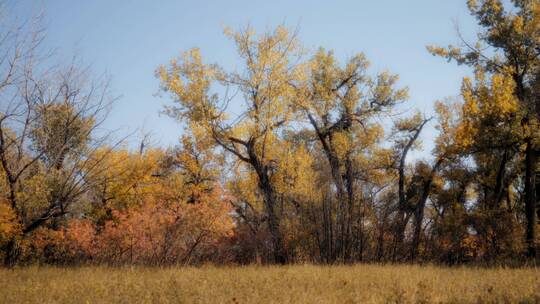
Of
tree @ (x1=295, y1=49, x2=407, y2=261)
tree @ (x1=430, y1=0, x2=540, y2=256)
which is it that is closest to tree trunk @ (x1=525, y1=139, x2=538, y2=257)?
tree @ (x1=430, y1=0, x2=540, y2=256)

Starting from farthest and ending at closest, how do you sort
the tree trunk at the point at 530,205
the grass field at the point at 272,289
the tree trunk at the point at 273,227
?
the tree trunk at the point at 273,227
the tree trunk at the point at 530,205
the grass field at the point at 272,289

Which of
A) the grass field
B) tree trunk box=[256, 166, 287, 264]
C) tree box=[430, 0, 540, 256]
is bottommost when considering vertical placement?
the grass field

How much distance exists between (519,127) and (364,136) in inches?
414

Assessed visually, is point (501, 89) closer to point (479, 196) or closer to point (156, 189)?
point (479, 196)

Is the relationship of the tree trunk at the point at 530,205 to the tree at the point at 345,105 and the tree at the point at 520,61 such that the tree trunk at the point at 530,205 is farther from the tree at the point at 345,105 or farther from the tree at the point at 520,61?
the tree at the point at 345,105

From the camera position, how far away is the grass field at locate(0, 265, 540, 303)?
536 cm

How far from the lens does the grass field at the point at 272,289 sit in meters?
5.36

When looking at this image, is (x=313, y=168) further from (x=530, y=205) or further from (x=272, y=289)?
(x=272, y=289)

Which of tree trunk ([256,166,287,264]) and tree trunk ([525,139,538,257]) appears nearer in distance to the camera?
tree trunk ([525,139,538,257])

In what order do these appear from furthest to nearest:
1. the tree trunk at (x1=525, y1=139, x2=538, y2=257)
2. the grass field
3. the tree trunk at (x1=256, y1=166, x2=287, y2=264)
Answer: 1. the tree trunk at (x1=256, y1=166, x2=287, y2=264)
2. the tree trunk at (x1=525, y1=139, x2=538, y2=257)
3. the grass field

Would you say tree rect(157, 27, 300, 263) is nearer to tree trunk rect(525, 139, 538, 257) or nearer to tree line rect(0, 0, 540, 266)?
tree line rect(0, 0, 540, 266)

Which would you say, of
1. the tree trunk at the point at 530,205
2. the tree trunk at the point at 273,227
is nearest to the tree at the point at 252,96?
the tree trunk at the point at 273,227

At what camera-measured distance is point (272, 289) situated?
616 cm

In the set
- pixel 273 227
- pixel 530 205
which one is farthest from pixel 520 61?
pixel 273 227
